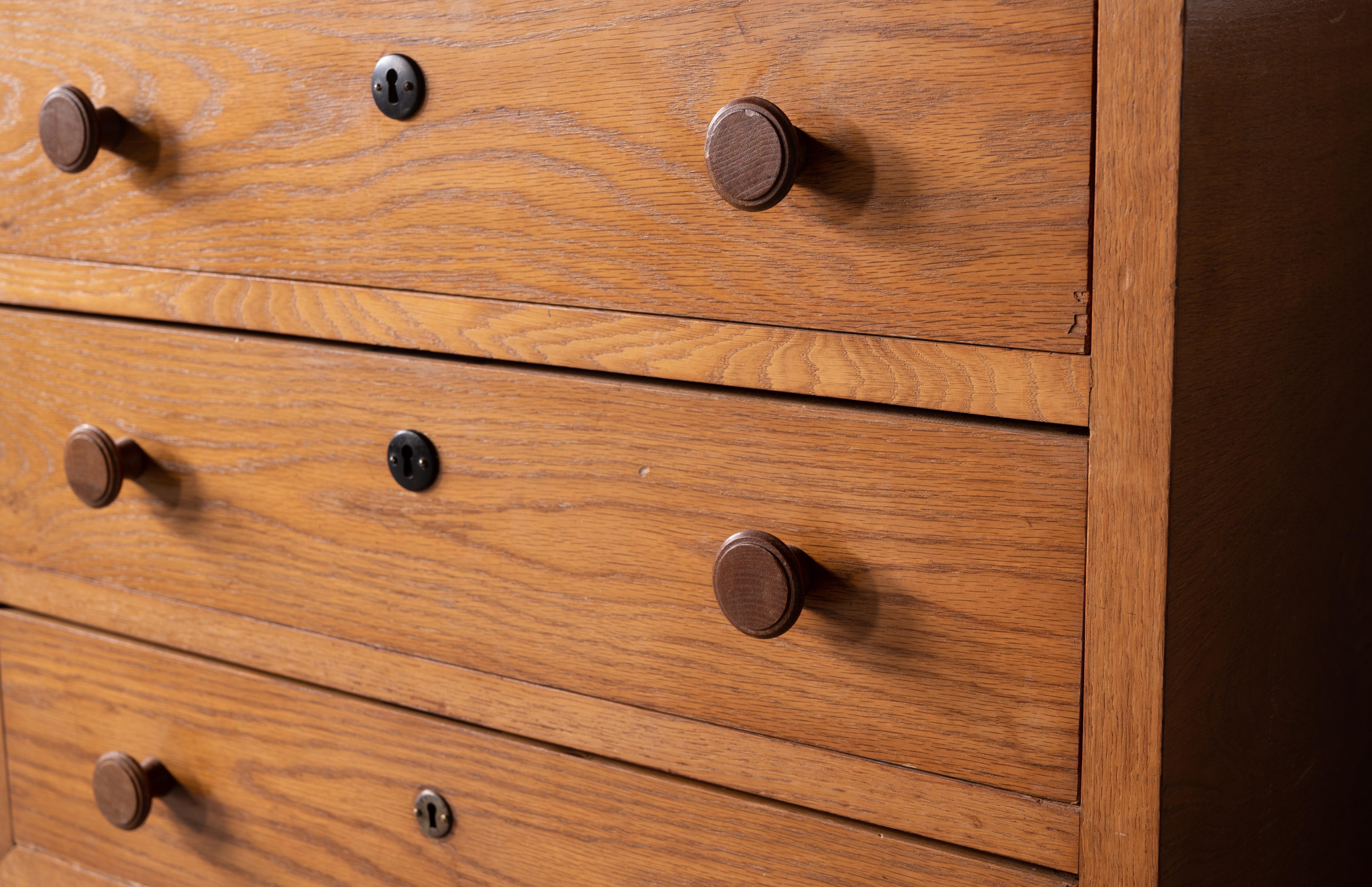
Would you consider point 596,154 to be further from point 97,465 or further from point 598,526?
point 97,465

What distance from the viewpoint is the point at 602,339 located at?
23.1 inches

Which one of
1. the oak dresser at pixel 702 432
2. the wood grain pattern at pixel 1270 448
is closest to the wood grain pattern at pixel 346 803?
the oak dresser at pixel 702 432

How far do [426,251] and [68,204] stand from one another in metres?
0.27

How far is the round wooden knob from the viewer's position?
0.53m

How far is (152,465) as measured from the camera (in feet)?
2.46

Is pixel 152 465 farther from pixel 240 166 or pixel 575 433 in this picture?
pixel 575 433

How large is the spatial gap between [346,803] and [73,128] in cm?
41

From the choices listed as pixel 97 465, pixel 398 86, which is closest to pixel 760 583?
pixel 398 86

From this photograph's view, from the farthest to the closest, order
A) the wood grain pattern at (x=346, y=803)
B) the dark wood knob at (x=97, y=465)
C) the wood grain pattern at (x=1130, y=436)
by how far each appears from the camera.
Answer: the dark wood knob at (x=97, y=465) → the wood grain pattern at (x=346, y=803) → the wood grain pattern at (x=1130, y=436)

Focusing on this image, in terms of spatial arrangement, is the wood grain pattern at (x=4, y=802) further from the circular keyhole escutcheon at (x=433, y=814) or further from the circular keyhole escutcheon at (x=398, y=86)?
the circular keyhole escutcheon at (x=398, y=86)

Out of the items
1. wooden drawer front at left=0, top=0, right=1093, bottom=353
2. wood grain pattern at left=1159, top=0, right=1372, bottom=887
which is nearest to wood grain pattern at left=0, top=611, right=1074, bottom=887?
wood grain pattern at left=1159, top=0, right=1372, bottom=887

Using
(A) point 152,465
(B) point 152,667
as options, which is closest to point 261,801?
(B) point 152,667

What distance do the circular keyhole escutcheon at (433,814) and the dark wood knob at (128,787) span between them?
0.20 metres

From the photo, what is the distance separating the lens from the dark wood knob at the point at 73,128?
2.21 feet
